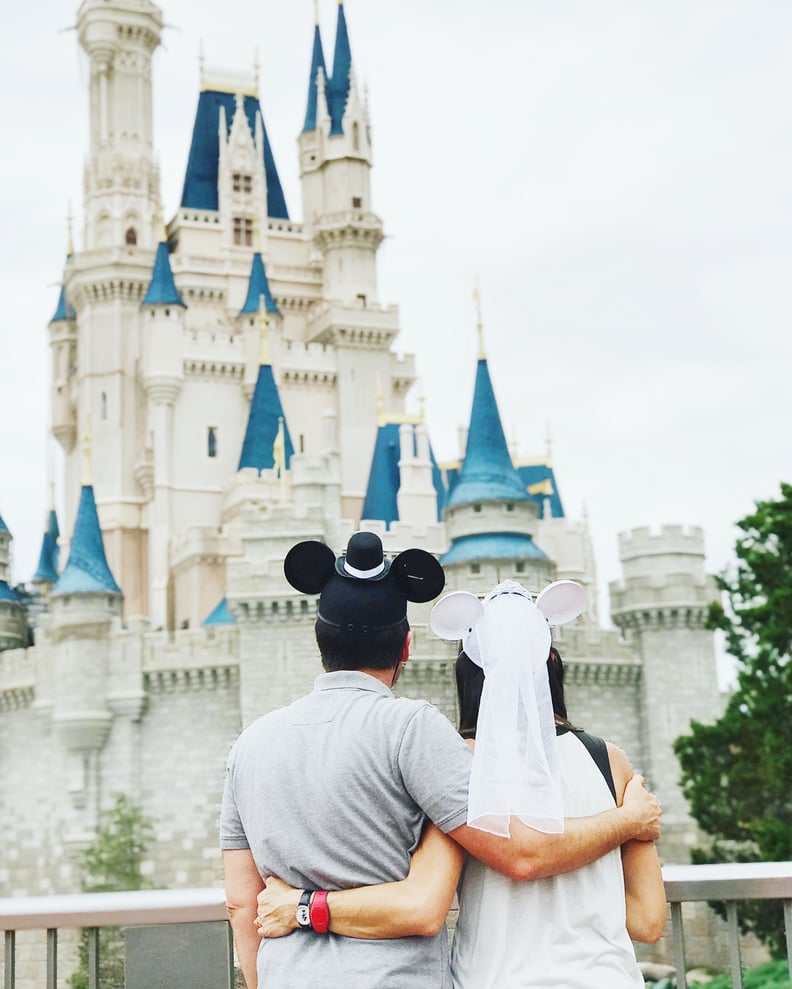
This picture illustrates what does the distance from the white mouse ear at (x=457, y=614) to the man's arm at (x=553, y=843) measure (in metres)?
0.43

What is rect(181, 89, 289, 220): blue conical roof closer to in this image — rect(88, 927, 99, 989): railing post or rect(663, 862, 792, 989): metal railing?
rect(88, 927, 99, 989): railing post

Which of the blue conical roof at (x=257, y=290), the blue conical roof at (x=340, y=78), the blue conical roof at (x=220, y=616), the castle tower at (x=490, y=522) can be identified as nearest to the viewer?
the castle tower at (x=490, y=522)

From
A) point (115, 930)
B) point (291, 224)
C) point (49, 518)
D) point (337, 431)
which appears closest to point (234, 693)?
point (337, 431)

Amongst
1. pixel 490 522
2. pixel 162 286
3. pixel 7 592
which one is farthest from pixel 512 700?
pixel 162 286

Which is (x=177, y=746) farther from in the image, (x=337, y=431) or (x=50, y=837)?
(x=337, y=431)

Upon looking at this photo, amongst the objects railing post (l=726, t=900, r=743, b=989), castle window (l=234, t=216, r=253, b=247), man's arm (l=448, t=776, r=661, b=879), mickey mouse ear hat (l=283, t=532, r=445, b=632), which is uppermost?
castle window (l=234, t=216, r=253, b=247)

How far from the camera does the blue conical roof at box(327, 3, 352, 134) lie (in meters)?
36.8

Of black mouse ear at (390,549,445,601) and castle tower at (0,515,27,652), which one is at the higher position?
castle tower at (0,515,27,652)

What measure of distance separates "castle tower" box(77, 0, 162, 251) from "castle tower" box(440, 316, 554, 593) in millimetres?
14384

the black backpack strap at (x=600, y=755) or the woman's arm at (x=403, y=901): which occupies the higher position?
the black backpack strap at (x=600, y=755)

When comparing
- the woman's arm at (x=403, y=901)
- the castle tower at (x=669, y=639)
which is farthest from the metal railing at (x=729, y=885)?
the castle tower at (x=669, y=639)

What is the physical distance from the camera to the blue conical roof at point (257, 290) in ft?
112

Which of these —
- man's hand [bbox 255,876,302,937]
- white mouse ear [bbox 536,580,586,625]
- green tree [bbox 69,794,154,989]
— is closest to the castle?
green tree [bbox 69,794,154,989]

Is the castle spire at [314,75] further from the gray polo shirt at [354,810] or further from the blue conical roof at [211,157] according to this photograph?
the gray polo shirt at [354,810]
